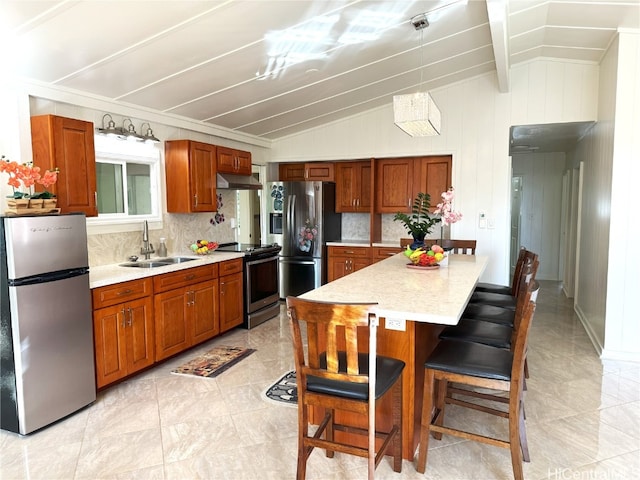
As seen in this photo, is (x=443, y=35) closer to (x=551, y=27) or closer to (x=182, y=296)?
(x=551, y=27)

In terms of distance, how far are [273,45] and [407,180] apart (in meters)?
2.99

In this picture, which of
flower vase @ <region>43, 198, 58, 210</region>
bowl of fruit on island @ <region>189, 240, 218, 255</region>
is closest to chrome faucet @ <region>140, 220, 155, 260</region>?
bowl of fruit on island @ <region>189, 240, 218, 255</region>

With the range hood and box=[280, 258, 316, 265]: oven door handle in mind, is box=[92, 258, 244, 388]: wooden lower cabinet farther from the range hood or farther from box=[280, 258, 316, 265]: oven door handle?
box=[280, 258, 316, 265]: oven door handle

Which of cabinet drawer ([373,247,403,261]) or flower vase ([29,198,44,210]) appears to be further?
cabinet drawer ([373,247,403,261])

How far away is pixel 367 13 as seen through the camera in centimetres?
311

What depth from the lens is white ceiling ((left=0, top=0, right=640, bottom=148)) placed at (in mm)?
2635

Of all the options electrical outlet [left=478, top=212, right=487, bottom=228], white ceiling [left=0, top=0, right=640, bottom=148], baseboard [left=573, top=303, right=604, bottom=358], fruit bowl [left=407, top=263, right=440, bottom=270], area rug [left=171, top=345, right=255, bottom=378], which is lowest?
area rug [left=171, top=345, right=255, bottom=378]

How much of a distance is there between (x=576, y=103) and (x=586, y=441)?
12.2 feet

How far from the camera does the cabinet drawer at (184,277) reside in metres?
3.64

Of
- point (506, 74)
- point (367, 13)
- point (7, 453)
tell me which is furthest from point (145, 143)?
point (506, 74)

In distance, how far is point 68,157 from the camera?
3.16 meters

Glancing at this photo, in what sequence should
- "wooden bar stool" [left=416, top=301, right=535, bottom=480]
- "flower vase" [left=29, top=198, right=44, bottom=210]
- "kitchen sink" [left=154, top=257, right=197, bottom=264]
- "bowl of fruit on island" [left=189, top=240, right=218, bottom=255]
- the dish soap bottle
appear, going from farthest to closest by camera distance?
"bowl of fruit on island" [left=189, top=240, right=218, bottom=255]
the dish soap bottle
"kitchen sink" [left=154, top=257, right=197, bottom=264]
"flower vase" [left=29, top=198, right=44, bottom=210]
"wooden bar stool" [left=416, top=301, right=535, bottom=480]

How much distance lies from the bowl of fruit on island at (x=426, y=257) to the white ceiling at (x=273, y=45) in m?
1.70

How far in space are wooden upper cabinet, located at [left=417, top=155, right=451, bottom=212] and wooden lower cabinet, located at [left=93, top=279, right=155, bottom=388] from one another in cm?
364
